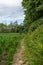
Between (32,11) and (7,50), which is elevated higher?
(32,11)

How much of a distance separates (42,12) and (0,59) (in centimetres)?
2083

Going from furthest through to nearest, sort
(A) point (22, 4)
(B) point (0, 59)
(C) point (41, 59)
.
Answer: (A) point (22, 4)
(B) point (0, 59)
(C) point (41, 59)

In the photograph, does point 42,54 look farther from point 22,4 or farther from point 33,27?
point 22,4

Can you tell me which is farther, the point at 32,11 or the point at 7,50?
the point at 32,11

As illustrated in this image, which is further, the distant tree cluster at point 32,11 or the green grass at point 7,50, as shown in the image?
the distant tree cluster at point 32,11

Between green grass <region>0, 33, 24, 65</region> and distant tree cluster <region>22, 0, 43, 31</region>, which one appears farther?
distant tree cluster <region>22, 0, 43, 31</region>

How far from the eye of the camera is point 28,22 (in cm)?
3641

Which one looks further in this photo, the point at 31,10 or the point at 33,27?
the point at 31,10

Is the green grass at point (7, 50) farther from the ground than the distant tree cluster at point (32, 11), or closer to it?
closer to it

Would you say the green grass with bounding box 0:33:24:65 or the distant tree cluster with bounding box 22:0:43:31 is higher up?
the distant tree cluster with bounding box 22:0:43:31

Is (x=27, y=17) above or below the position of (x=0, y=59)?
above

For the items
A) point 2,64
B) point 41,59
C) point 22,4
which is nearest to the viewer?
point 41,59

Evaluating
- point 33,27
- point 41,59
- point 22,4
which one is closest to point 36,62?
point 41,59

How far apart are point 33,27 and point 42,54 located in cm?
2121
